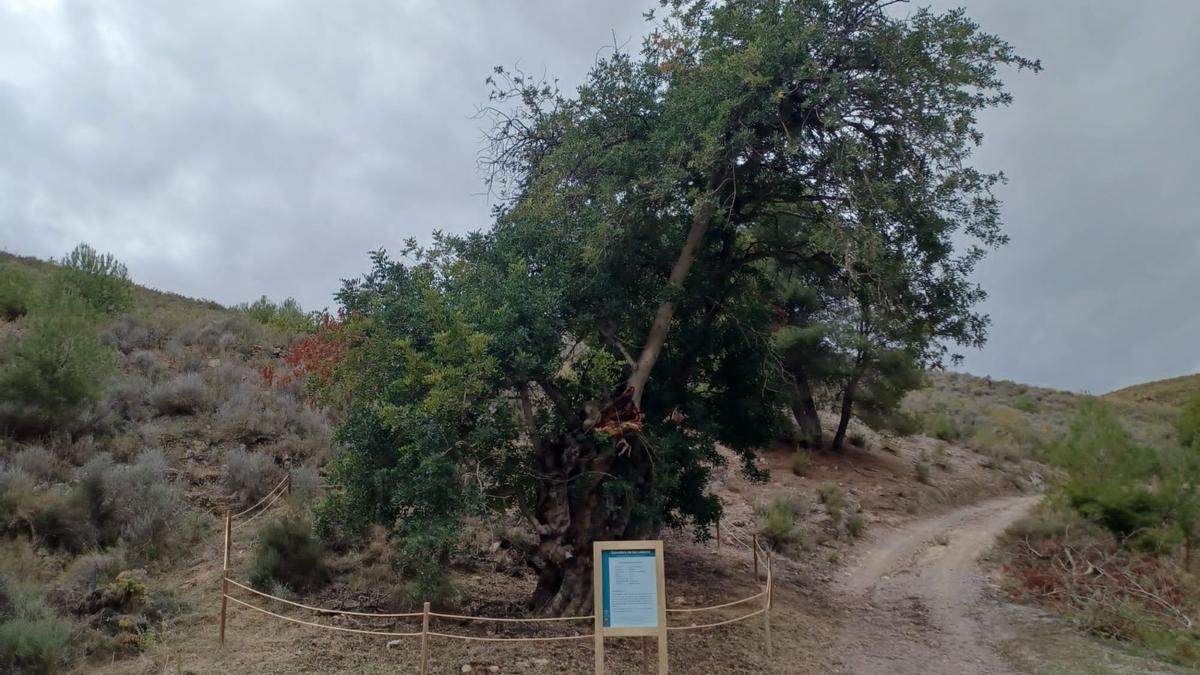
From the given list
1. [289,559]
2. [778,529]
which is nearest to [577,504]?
[289,559]

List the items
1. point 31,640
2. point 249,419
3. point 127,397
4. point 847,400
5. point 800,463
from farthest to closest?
point 847,400 < point 800,463 < point 127,397 < point 249,419 < point 31,640

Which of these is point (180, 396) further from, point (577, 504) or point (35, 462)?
point (577, 504)

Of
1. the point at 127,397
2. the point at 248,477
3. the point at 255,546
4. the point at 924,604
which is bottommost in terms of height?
the point at 924,604

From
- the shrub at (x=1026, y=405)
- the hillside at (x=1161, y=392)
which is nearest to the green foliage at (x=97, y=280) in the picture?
the shrub at (x=1026, y=405)

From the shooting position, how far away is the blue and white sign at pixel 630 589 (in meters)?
8.28

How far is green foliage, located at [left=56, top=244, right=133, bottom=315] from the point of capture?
25766mm

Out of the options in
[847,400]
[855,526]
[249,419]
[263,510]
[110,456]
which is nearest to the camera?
[263,510]

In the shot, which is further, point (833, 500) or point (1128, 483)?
point (833, 500)

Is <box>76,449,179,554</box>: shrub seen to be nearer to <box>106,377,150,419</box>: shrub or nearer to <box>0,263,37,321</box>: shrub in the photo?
<box>106,377,150,419</box>: shrub

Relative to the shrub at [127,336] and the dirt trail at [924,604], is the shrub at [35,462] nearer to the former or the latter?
the shrub at [127,336]

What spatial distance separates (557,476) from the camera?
11.1 meters

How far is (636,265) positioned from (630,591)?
5.67 m

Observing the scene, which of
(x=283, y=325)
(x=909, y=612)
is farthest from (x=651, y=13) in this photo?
(x=909, y=612)

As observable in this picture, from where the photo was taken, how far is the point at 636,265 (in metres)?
12.8
